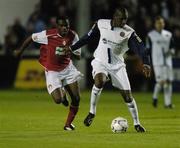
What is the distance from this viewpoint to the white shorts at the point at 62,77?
15430 mm

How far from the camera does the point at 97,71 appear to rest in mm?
15031

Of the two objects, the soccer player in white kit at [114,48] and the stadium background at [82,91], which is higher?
the soccer player in white kit at [114,48]

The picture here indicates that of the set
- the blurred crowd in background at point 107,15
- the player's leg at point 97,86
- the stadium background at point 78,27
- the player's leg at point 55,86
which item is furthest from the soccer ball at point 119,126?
the blurred crowd in background at point 107,15

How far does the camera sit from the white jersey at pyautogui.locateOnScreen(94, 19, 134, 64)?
14.9 m

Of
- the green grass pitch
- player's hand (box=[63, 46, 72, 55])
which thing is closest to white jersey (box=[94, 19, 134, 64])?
player's hand (box=[63, 46, 72, 55])

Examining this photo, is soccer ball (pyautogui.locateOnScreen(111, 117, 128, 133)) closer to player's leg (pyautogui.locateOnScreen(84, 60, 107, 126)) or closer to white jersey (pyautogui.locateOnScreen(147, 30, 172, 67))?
player's leg (pyautogui.locateOnScreen(84, 60, 107, 126))

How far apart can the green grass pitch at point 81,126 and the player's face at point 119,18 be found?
2.00 metres

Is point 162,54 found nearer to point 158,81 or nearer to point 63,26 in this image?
point 158,81

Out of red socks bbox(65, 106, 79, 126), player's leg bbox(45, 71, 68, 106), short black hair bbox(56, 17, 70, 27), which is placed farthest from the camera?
player's leg bbox(45, 71, 68, 106)

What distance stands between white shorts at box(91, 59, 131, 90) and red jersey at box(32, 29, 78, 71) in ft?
2.39

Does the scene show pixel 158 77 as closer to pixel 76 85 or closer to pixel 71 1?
pixel 76 85

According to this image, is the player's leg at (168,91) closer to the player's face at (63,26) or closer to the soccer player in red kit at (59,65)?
the soccer player in red kit at (59,65)

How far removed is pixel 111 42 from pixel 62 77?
1.26 m

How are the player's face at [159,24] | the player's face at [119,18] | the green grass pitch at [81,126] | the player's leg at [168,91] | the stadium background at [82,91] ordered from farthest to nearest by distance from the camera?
the player's leg at [168,91], the player's face at [159,24], the player's face at [119,18], the stadium background at [82,91], the green grass pitch at [81,126]
